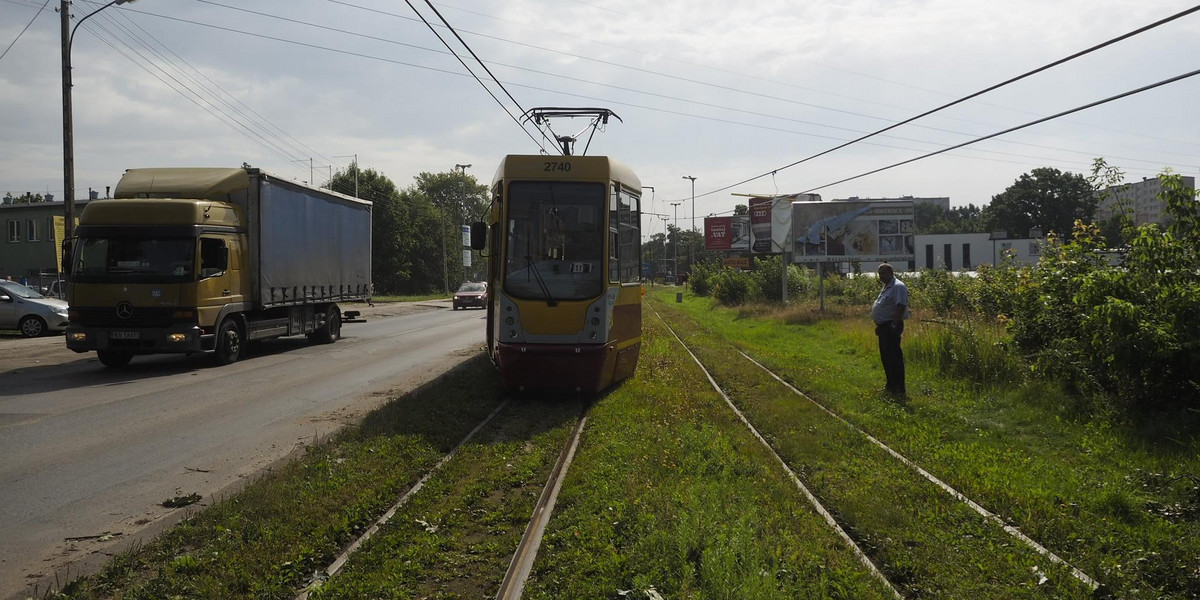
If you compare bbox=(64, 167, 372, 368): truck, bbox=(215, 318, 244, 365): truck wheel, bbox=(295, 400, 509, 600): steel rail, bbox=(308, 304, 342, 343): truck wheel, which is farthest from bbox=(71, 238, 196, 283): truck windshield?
bbox=(295, 400, 509, 600): steel rail

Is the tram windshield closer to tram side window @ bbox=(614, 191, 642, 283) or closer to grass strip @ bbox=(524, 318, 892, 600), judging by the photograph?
tram side window @ bbox=(614, 191, 642, 283)

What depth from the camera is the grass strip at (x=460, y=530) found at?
14.4 ft

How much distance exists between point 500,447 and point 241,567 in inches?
140

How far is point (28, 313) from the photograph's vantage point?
2142cm

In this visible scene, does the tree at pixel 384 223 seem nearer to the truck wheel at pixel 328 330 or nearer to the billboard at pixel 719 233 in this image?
the billboard at pixel 719 233

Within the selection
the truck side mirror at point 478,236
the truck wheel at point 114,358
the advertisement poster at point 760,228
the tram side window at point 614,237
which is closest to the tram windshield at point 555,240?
the tram side window at point 614,237

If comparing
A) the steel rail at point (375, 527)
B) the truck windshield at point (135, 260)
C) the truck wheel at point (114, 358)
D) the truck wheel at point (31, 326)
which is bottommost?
the steel rail at point (375, 527)

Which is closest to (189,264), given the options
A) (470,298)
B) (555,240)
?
(555,240)

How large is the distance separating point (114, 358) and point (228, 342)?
1954 millimetres

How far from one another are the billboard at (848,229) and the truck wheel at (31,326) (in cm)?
2611

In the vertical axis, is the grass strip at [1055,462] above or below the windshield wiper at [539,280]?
below

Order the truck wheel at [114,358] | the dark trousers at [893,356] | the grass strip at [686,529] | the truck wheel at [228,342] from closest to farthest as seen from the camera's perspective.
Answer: the grass strip at [686,529], the dark trousers at [893,356], the truck wheel at [114,358], the truck wheel at [228,342]

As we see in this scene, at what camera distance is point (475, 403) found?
35.0 ft

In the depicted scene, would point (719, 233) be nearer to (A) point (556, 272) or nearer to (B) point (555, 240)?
(B) point (555, 240)
